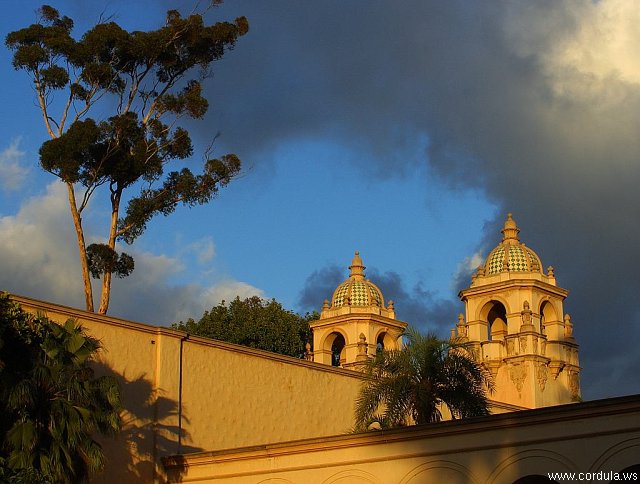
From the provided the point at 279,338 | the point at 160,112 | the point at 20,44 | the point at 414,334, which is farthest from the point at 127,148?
the point at 279,338

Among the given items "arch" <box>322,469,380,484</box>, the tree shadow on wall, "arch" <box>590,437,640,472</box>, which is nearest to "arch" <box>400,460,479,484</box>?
"arch" <box>322,469,380,484</box>

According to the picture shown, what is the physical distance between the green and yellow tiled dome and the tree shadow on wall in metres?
26.4

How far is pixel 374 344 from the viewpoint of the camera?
55438 mm

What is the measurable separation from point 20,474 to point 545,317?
119 feet

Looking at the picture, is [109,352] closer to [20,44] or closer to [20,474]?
[20,474]

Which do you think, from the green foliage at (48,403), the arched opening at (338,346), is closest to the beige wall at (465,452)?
the green foliage at (48,403)

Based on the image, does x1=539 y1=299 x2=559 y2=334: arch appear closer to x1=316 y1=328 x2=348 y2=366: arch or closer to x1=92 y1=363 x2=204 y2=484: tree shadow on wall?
x1=316 y1=328 x2=348 y2=366: arch

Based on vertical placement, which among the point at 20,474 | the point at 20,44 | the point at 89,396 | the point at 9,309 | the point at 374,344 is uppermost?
the point at 20,44

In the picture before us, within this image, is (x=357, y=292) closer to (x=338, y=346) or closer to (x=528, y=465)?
(x=338, y=346)

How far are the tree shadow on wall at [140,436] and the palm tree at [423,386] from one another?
215 inches

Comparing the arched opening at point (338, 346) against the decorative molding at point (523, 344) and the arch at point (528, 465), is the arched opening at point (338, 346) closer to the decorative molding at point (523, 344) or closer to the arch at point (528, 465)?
the decorative molding at point (523, 344)

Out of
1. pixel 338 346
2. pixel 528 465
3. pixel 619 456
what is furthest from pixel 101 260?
pixel 338 346

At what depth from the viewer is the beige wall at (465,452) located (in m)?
21.7

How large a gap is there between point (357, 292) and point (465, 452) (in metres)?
33.6
